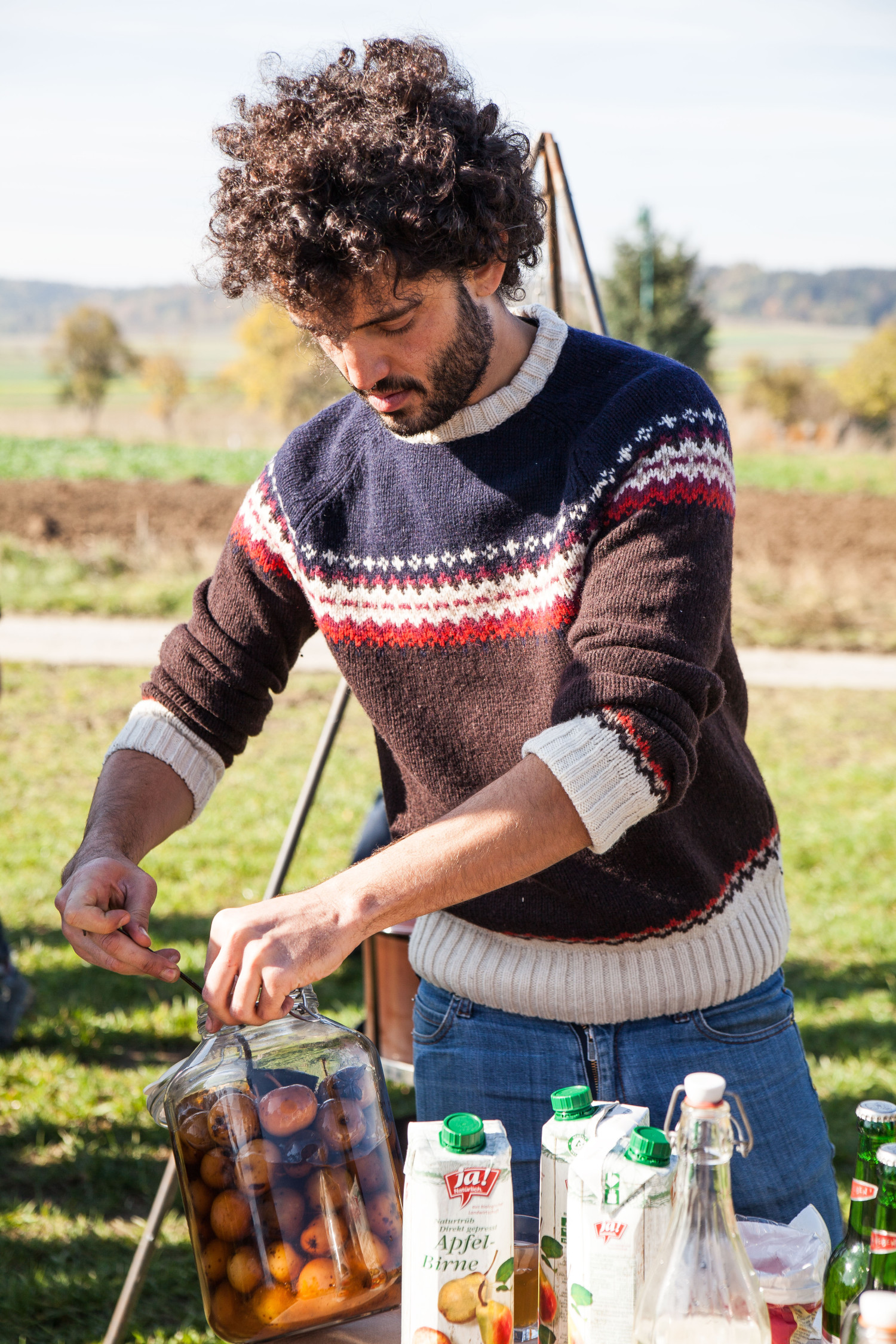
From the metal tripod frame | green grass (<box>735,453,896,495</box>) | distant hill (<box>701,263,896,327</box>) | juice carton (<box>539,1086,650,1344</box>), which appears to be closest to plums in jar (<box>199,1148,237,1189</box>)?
juice carton (<box>539,1086,650,1344</box>)

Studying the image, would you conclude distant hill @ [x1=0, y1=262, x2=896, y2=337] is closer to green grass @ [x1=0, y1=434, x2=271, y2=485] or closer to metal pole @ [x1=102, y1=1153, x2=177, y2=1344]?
green grass @ [x1=0, y1=434, x2=271, y2=485]

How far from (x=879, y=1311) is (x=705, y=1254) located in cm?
14

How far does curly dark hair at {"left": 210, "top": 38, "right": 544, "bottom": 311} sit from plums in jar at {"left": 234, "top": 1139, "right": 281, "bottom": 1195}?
97 centimetres

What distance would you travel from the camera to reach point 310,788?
2.71 m

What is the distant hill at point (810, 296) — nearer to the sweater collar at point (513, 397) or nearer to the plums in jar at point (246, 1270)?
the sweater collar at point (513, 397)

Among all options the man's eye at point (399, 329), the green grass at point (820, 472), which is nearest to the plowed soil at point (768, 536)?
the green grass at point (820, 472)

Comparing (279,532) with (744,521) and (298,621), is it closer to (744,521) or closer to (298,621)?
(298,621)

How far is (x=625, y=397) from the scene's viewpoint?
5.00 ft

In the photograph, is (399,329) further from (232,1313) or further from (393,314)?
(232,1313)

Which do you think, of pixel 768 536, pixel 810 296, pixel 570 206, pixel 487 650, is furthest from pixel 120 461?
pixel 810 296

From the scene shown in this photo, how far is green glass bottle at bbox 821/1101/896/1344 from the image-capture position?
1077 millimetres

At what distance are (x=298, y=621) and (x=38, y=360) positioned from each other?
69.2 m

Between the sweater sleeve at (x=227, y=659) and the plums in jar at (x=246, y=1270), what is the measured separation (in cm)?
72

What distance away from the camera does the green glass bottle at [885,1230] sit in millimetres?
1038
